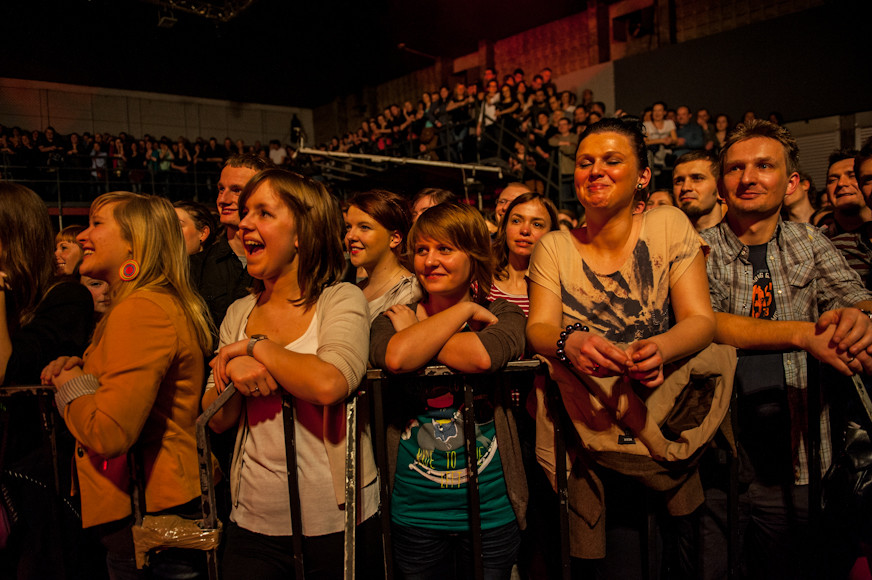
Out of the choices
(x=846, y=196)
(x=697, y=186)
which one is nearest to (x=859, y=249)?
(x=846, y=196)

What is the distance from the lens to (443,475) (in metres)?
1.84

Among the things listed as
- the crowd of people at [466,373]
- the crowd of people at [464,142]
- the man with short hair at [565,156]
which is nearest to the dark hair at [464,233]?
the crowd of people at [466,373]

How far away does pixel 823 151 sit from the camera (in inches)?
391

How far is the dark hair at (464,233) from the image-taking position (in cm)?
206

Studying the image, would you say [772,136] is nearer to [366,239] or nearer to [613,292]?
[613,292]

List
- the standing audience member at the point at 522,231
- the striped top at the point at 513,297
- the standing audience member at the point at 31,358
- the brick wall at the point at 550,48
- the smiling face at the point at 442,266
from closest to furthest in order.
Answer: the smiling face at the point at 442,266
the standing audience member at the point at 31,358
the striped top at the point at 513,297
the standing audience member at the point at 522,231
the brick wall at the point at 550,48

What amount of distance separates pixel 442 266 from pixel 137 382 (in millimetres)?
1117

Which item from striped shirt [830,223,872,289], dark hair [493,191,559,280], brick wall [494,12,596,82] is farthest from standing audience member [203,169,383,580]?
brick wall [494,12,596,82]

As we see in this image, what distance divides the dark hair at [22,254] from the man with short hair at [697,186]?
11.9 ft

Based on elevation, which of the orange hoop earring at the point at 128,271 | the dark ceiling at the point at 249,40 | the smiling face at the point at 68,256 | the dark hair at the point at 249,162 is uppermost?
the dark ceiling at the point at 249,40

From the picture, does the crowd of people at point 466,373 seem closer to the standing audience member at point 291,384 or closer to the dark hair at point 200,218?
the standing audience member at point 291,384

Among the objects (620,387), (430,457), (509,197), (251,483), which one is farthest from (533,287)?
(509,197)

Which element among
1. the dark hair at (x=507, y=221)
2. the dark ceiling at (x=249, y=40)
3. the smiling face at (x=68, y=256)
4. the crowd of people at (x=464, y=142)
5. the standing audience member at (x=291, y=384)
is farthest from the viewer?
the dark ceiling at (x=249, y=40)

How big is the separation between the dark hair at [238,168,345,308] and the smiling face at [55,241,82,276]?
2.49 metres
